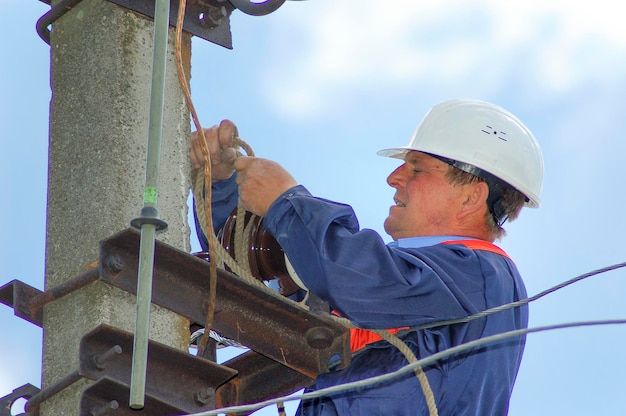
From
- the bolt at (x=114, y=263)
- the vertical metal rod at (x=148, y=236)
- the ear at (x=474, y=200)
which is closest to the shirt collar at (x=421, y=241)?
the ear at (x=474, y=200)

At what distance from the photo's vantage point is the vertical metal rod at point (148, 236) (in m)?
4.13

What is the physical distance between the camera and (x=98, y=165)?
5.30 meters

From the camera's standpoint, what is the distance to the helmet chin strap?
632 centimetres

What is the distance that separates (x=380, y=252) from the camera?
545 centimetres

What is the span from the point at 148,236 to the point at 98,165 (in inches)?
44.8

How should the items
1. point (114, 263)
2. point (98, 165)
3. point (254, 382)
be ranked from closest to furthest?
point (114, 263) < point (98, 165) < point (254, 382)

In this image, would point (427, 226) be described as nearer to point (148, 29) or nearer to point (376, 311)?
point (376, 311)

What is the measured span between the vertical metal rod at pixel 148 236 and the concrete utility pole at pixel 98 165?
0.87 m

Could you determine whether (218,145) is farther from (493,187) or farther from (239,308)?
(493,187)

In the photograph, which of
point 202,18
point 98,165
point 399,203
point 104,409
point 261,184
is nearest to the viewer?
point 104,409

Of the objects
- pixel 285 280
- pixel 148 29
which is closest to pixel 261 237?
pixel 285 280

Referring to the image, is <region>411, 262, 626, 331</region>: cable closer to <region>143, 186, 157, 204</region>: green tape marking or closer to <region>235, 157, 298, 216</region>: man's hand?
<region>235, 157, 298, 216</region>: man's hand

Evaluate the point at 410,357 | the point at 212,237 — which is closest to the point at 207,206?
the point at 212,237

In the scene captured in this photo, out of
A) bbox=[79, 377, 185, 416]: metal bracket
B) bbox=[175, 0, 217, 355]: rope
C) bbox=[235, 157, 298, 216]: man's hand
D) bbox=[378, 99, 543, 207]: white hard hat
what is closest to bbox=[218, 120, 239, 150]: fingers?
bbox=[235, 157, 298, 216]: man's hand
